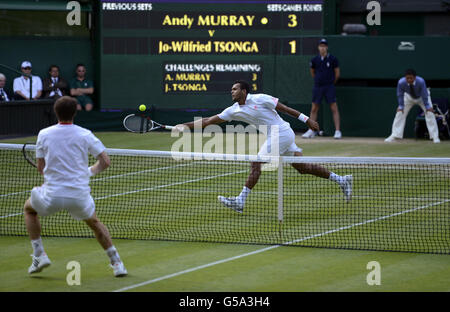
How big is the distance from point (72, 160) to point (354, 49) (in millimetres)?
12639

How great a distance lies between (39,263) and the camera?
752cm

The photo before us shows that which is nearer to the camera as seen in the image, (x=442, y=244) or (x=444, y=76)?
(x=442, y=244)

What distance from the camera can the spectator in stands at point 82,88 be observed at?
19641mm

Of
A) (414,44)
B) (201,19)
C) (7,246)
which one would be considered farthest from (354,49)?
(7,246)

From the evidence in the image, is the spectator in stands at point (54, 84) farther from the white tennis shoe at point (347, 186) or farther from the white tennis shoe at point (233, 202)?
the white tennis shoe at point (347, 186)

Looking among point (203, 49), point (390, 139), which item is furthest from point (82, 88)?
point (390, 139)

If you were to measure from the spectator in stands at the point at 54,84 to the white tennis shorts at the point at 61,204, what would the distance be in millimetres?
12395

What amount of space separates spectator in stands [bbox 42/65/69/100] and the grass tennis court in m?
10.4

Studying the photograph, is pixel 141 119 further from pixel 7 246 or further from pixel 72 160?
pixel 72 160

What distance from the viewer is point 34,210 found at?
7.43 m

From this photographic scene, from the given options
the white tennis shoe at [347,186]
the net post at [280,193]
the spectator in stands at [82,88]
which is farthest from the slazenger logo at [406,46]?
the net post at [280,193]

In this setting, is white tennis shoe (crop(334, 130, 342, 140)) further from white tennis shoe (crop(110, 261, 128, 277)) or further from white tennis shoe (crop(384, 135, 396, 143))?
white tennis shoe (crop(110, 261, 128, 277))

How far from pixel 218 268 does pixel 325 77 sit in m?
10.9

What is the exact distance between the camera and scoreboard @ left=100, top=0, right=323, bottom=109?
18688mm
